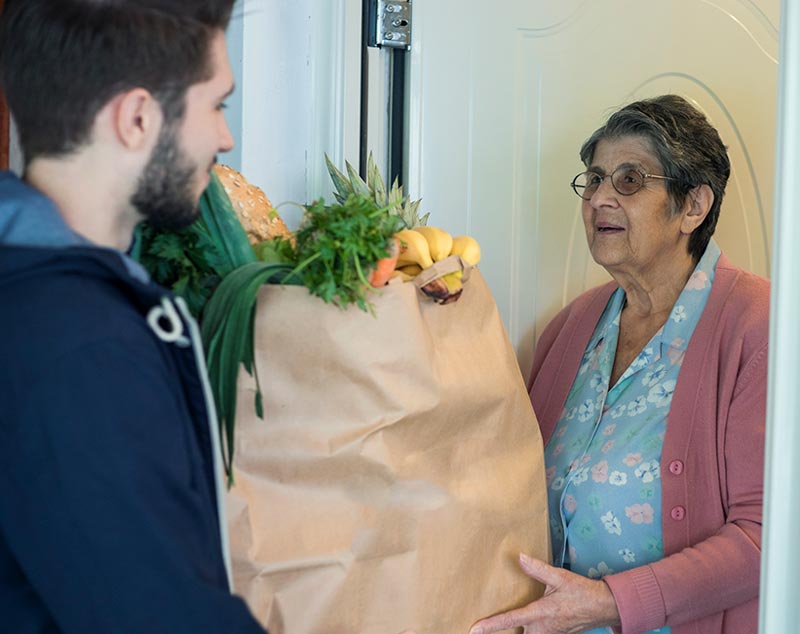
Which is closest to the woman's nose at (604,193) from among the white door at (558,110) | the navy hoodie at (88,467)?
the white door at (558,110)

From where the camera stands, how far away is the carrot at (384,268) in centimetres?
112

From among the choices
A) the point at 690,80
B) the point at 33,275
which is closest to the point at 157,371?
the point at 33,275

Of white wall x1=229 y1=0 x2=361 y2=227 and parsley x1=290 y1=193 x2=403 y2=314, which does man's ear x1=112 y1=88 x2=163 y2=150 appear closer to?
parsley x1=290 y1=193 x2=403 y2=314

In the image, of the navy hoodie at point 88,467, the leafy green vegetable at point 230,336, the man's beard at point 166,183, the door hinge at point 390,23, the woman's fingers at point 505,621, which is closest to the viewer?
the navy hoodie at point 88,467

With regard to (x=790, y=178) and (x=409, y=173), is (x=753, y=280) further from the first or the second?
(x=790, y=178)

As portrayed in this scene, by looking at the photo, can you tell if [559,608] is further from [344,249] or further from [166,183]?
[166,183]

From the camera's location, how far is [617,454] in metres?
1.58

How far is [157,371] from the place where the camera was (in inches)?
32.3

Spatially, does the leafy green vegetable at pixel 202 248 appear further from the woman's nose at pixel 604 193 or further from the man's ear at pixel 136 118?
the woman's nose at pixel 604 193

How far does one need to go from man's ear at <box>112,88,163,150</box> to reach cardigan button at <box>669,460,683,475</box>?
0.96m

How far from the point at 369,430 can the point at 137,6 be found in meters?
0.51

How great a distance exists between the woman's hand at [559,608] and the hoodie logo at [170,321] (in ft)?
2.04

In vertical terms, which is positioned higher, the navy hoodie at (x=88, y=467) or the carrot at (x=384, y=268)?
the carrot at (x=384, y=268)

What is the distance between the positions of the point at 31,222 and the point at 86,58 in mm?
139
